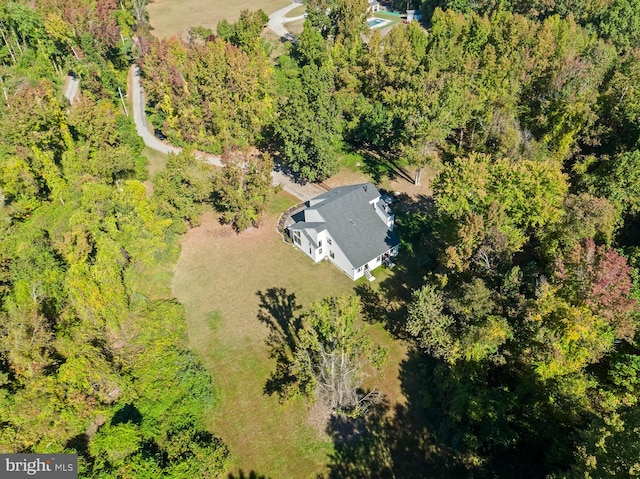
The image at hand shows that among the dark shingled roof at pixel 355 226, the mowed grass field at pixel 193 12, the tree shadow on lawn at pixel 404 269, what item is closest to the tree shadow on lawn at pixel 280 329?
the tree shadow on lawn at pixel 404 269

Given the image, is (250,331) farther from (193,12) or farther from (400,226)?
(193,12)

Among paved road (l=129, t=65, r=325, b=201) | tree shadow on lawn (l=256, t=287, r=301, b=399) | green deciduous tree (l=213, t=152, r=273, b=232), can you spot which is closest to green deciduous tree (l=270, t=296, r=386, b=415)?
tree shadow on lawn (l=256, t=287, r=301, b=399)

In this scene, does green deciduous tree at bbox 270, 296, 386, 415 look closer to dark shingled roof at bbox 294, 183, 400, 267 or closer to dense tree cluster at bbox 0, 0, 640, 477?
dense tree cluster at bbox 0, 0, 640, 477

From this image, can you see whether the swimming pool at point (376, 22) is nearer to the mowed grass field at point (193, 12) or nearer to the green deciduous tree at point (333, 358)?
the mowed grass field at point (193, 12)

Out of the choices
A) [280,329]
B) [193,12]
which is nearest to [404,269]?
[280,329]

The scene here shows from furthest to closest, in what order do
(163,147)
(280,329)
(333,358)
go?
1. (163,147)
2. (280,329)
3. (333,358)

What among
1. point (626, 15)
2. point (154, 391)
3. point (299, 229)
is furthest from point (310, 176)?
point (626, 15)

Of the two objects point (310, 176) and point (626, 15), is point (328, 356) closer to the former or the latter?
point (310, 176)
